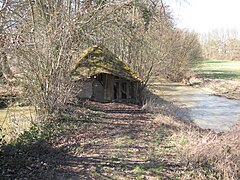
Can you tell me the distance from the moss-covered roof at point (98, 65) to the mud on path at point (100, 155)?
3704 mm

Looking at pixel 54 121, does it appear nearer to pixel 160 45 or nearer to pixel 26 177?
pixel 26 177

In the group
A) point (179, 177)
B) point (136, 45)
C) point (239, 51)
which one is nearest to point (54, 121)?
point (179, 177)

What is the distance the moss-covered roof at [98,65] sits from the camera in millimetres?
12295

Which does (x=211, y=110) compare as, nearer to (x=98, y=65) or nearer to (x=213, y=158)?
(x=98, y=65)

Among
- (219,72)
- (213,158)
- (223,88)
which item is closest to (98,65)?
(213,158)

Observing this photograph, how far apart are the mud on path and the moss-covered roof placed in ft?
12.2

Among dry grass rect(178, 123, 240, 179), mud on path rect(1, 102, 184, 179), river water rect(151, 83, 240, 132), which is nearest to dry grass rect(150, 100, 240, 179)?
dry grass rect(178, 123, 240, 179)

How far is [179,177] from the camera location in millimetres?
5254

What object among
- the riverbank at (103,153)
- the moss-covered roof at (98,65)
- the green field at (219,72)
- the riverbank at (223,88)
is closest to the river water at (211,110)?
the riverbank at (223,88)

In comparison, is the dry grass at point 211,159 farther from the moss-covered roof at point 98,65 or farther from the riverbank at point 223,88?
the riverbank at point 223,88

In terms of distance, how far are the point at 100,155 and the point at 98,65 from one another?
7.18 meters

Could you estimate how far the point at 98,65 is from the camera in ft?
41.6

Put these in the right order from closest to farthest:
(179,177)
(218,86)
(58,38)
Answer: (179,177) → (58,38) → (218,86)

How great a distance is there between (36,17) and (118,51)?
900cm
